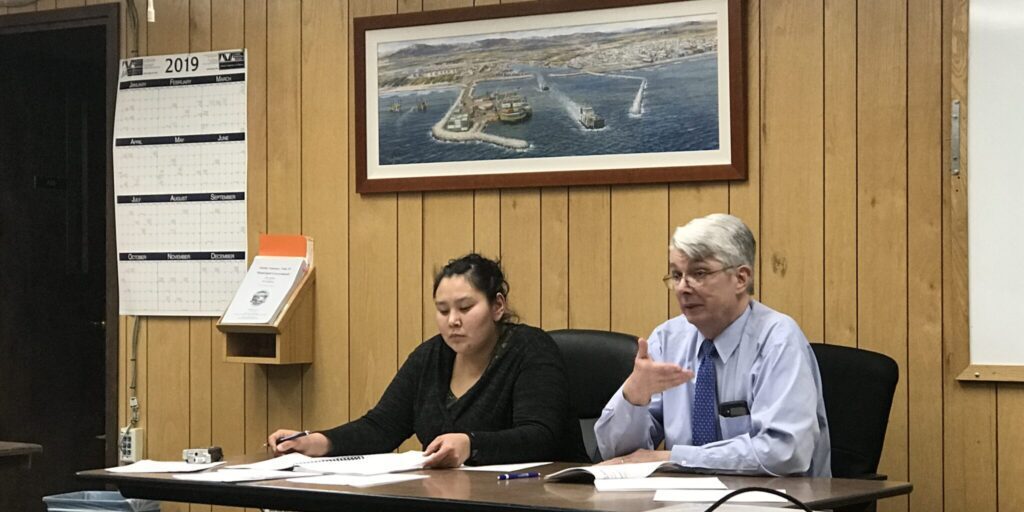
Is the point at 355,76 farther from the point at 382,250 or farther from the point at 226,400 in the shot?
the point at 226,400

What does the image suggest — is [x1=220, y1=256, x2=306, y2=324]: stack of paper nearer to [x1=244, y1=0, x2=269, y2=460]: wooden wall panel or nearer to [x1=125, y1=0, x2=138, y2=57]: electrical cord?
[x1=244, y1=0, x2=269, y2=460]: wooden wall panel

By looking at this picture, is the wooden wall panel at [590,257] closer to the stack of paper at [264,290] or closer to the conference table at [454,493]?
the stack of paper at [264,290]

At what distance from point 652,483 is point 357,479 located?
604 mm

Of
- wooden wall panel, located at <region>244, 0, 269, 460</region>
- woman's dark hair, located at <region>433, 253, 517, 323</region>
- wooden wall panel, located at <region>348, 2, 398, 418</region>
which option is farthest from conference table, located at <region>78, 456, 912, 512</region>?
wooden wall panel, located at <region>244, 0, 269, 460</region>

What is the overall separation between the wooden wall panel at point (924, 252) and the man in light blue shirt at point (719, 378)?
62 centimetres

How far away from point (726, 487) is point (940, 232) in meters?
1.37

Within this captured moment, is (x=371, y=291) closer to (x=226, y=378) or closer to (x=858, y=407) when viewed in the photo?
(x=226, y=378)

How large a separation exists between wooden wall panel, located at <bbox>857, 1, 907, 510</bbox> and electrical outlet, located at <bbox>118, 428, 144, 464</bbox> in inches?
100

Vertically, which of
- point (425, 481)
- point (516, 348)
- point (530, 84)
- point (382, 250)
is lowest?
point (425, 481)

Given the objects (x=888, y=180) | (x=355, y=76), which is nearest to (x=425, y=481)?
(x=888, y=180)

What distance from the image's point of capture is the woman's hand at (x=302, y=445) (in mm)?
3141

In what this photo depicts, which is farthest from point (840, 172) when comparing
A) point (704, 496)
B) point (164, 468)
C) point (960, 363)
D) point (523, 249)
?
point (164, 468)

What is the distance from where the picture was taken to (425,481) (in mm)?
2623

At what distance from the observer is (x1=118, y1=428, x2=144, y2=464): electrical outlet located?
4594 millimetres
